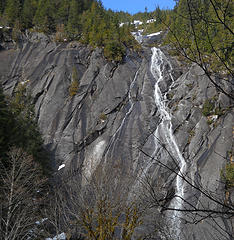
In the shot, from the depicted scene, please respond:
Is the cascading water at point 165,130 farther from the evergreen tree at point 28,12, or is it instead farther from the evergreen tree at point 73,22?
the evergreen tree at point 28,12

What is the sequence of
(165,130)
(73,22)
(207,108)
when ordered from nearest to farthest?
(207,108) < (165,130) < (73,22)

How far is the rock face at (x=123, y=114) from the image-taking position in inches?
607

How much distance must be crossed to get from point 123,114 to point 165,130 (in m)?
5.73

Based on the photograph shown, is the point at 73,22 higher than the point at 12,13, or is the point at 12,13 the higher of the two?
the point at 12,13

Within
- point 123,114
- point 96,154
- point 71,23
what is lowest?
point 96,154

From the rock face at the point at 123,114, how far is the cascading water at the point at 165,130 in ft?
1.03

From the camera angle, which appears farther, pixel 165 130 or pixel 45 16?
pixel 45 16

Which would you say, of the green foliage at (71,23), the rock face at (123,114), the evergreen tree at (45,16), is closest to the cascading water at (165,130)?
the rock face at (123,114)

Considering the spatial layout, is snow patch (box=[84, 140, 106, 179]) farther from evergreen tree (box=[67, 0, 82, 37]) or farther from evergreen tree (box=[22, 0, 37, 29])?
evergreen tree (box=[22, 0, 37, 29])

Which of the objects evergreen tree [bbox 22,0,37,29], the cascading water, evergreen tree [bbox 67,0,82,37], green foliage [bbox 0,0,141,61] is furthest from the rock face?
evergreen tree [bbox 22,0,37,29]

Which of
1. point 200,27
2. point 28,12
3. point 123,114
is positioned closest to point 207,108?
point 123,114

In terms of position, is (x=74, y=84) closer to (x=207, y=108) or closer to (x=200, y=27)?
(x=207, y=108)

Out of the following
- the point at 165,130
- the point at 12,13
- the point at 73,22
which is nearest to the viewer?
the point at 165,130

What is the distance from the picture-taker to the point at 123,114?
24109 millimetres
